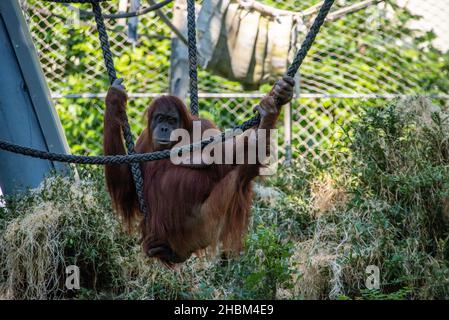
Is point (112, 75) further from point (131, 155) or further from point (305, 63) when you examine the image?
point (305, 63)

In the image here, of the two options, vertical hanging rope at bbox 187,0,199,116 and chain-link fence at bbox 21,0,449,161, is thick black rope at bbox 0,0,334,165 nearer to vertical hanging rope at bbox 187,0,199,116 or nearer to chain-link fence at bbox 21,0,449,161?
vertical hanging rope at bbox 187,0,199,116

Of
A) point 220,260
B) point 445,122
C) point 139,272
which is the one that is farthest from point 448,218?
point 139,272

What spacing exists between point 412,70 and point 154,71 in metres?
2.32

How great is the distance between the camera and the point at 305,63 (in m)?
7.35

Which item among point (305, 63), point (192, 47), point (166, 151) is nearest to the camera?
point (166, 151)

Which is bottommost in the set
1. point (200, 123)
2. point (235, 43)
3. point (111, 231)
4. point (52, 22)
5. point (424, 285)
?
point (424, 285)

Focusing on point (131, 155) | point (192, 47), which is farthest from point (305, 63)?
point (131, 155)

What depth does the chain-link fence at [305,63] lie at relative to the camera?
703 cm

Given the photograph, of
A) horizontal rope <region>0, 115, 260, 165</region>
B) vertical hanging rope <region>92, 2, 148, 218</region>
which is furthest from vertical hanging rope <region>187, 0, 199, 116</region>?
horizontal rope <region>0, 115, 260, 165</region>

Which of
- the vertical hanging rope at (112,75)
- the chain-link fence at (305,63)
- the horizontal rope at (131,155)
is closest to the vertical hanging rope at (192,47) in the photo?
the vertical hanging rope at (112,75)

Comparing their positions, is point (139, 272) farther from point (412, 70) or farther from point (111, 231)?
point (412, 70)

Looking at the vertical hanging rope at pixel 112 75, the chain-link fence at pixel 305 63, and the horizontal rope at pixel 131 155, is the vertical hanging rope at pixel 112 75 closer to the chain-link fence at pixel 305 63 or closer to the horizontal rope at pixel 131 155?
the horizontal rope at pixel 131 155

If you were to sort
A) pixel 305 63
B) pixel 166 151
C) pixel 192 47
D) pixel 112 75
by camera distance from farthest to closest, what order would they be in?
pixel 305 63
pixel 192 47
pixel 112 75
pixel 166 151

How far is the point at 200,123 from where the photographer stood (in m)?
4.02
